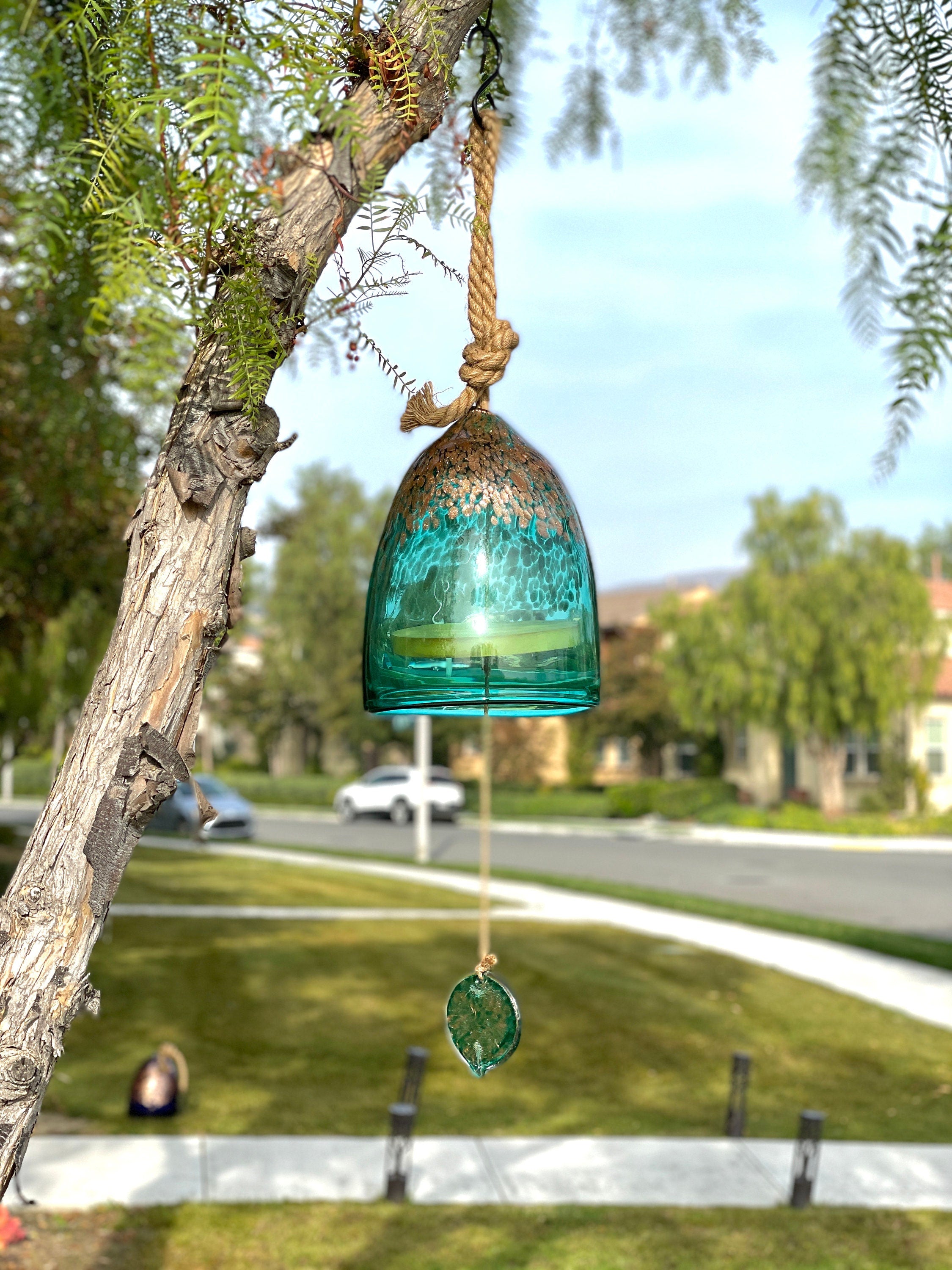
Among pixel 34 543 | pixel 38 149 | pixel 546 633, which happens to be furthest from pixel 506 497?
pixel 34 543

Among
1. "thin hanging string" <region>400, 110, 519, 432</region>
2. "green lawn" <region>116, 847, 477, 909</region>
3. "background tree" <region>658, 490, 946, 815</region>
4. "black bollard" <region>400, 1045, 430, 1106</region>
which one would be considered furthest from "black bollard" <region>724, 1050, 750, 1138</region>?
"background tree" <region>658, 490, 946, 815</region>

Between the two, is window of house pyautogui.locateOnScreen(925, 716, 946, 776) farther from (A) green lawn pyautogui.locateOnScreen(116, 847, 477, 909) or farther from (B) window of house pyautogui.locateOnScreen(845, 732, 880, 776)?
(A) green lawn pyautogui.locateOnScreen(116, 847, 477, 909)

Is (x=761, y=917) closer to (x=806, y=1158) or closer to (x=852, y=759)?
(x=806, y=1158)

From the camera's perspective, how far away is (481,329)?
177 centimetres

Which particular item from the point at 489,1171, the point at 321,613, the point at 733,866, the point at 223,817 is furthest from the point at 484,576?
the point at 321,613

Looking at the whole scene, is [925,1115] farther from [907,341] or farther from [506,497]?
[506,497]

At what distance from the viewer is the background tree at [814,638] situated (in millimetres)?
29125

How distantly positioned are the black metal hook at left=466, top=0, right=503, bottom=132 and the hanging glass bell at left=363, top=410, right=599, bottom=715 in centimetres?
42

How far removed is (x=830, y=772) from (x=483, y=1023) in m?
31.1

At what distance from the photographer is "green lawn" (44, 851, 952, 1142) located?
686cm

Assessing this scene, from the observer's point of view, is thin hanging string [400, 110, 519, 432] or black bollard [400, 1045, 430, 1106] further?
black bollard [400, 1045, 430, 1106]

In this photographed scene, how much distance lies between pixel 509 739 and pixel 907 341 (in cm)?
3952

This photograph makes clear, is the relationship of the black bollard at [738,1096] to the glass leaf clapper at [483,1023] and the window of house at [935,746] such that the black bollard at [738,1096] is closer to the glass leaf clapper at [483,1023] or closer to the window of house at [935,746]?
the glass leaf clapper at [483,1023]

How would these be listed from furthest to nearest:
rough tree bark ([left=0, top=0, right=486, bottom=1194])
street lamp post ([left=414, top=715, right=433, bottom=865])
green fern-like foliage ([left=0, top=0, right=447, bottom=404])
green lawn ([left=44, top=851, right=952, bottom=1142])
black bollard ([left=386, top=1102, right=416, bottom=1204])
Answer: street lamp post ([left=414, top=715, right=433, bottom=865]), green lawn ([left=44, top=851, right=952, bottom=1142]), black bollard ([left=386, top=1102, right=416, bottom=1204]), rough tree bark ([left=0, top=0, right=486, bottom=1194]), green fern-like foliage ([left=0, top=0, right=447, bottom=404])
